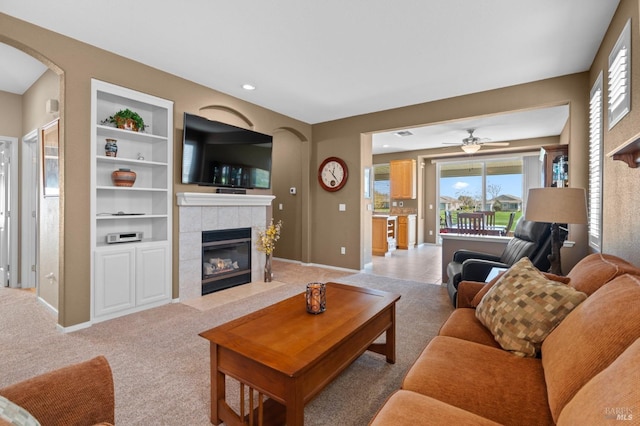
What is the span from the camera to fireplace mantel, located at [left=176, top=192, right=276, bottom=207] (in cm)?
364

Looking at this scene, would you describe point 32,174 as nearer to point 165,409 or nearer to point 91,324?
point 91,324

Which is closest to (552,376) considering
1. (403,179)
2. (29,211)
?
(29,211)

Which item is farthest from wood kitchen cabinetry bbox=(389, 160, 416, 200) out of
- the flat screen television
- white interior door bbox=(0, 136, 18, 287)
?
white interior door bbox=(0, 136, 18, 287)

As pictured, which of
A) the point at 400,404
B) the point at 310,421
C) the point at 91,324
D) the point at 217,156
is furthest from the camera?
the point at 217,156

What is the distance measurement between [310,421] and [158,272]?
2571 mm

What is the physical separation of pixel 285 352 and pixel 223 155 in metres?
A: 3.17

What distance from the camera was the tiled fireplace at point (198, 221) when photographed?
3695 millimetres

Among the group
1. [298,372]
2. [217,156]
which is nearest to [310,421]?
[298,372]

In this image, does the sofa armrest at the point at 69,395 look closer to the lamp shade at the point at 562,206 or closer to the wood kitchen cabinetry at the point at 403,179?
the lamp shade at the point at 562,206

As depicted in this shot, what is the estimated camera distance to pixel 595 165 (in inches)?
123

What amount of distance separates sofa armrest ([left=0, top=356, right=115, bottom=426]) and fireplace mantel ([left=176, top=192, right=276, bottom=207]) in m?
2.70

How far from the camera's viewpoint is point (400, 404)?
1.08 metres

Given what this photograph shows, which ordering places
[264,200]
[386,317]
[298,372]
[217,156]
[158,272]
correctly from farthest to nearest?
[264,200]
[217,156]
[158,272]
[386,317]
[298,372]

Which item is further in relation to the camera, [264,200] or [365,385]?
[264,200]
